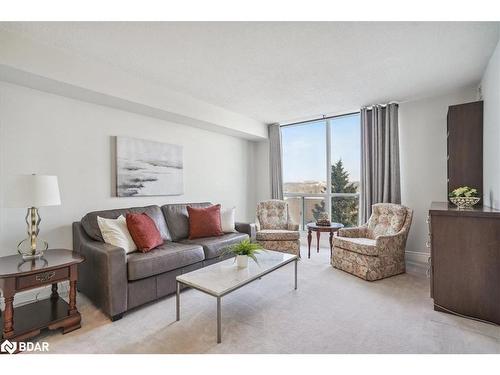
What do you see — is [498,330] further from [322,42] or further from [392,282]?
[322,42]

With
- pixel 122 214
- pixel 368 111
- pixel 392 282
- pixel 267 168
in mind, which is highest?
pixel 368 111

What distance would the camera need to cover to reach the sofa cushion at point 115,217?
2.66 meters

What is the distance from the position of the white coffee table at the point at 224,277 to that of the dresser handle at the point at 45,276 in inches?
36.3

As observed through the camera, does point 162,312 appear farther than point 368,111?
No

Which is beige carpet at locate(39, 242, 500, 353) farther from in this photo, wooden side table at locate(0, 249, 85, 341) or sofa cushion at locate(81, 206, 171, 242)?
sofa cushion at locate(81, 206, 171, 242)

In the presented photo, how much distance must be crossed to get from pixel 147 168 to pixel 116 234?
3.95 ft

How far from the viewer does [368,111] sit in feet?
13.5

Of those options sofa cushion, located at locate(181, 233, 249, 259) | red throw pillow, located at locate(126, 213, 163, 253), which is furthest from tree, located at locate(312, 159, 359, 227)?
red throw pillow, located at locate(126, 213, 163, 253)

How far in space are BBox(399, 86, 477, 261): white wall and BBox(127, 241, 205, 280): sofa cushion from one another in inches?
126

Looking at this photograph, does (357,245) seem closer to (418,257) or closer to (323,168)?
(418,257)

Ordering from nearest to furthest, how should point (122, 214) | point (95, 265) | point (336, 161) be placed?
point (95, 265), point (122, 214), point (336, 161)

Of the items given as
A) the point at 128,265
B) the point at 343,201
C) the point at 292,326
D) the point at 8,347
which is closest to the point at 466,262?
the point at 292,326

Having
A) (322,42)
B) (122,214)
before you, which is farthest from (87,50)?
(322,42)
